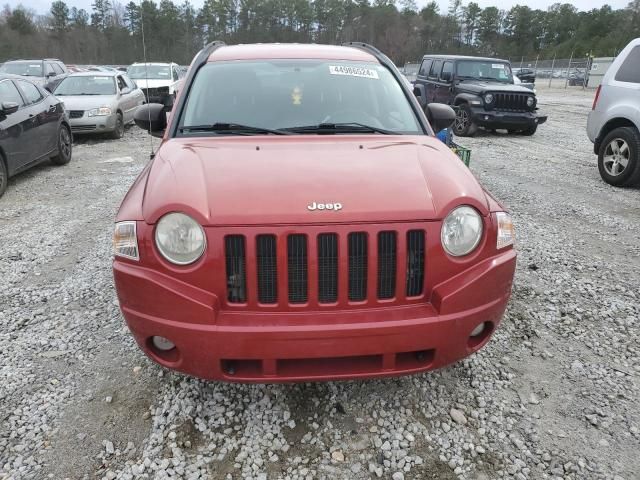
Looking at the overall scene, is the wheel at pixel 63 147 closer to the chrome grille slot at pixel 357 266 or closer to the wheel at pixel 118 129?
the wheel at pixel 118 129

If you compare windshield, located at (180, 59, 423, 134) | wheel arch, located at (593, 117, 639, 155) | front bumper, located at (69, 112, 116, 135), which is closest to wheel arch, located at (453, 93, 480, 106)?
wheel arch, located at (593, 117, 639, 155)

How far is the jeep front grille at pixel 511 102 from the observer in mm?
12508

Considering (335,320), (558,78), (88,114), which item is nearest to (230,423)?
(335,320)

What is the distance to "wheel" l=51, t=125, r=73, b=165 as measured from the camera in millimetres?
8930

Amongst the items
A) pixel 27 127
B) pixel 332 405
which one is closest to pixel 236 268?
pixel 332 405

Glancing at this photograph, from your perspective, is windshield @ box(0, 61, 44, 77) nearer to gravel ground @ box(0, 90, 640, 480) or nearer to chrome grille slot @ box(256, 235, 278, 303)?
gravel ground @ box(0, 90, 640, 480)

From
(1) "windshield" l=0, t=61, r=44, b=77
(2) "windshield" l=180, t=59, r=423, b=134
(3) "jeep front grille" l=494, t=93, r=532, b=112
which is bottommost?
(3) "jeep front grille" l=494, t=93, r=532, b=112

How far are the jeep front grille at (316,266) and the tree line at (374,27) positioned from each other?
174ft

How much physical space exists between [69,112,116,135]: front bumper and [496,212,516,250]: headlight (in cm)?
1101

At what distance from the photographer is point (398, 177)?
250 cm

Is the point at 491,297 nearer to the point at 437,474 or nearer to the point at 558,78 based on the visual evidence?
the point at 437,474

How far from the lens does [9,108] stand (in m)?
6.88

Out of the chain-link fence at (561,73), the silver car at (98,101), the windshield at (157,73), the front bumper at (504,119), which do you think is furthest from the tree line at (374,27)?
the front bumper at (504,119)

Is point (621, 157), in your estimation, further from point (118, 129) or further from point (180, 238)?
point (118, 129)
